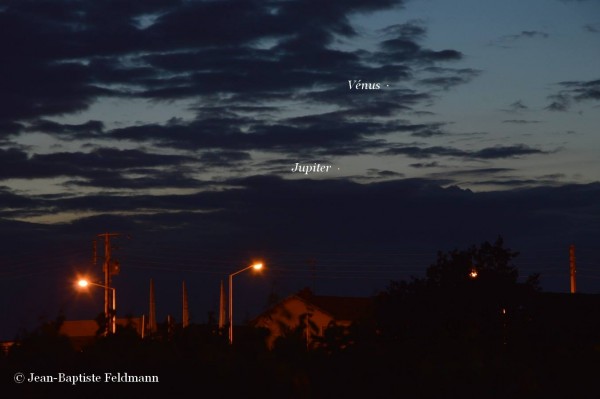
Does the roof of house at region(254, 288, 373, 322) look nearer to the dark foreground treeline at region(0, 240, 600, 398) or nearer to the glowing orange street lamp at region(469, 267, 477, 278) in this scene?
the glowing orange street lamp at region(469, 267, 477, 278)

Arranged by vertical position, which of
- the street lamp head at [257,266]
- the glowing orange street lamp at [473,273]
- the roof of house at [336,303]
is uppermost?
the street lamp head at [257,266]

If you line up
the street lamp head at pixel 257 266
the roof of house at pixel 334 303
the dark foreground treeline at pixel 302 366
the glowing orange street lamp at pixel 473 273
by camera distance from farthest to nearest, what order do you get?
the roof of house at pixel 334 303, the street lamp head at pixel 257 266, the glowing orange street lamp at pixel 473 273, the dark foreground treeline at pixel 302 366

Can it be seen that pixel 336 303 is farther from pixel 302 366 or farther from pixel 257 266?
pixel 302 366

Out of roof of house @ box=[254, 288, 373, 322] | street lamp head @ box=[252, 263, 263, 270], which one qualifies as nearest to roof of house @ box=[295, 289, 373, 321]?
roof of house @ box=[254, 288, 373, 322]

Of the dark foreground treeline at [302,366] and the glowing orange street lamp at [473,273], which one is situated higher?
the glowing orange street lamp at [473,273]

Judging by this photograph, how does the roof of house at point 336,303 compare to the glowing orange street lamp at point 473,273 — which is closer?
the glowing orange street lamp at point 473,273

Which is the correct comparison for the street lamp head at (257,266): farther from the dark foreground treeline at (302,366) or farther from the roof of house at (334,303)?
the dark foreground treeline at (302,366)

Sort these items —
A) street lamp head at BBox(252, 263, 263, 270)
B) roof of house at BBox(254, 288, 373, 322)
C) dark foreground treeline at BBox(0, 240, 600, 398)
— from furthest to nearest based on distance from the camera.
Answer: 1. roof of house at BBox(254, 288, 373, 322)
2. street lamp head at BBox(252, 263, 263, 270)
3. dark foreground treeline at BBox(0, 240, 600, 398)

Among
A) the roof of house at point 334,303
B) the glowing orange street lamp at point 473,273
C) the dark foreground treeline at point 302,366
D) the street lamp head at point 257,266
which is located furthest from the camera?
the roof of house at point 334,303

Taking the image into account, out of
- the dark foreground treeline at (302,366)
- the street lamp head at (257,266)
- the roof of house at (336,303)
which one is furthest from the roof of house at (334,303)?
the dark foreground treeline at (302,366)

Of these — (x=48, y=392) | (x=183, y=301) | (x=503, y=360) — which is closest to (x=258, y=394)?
(x=48, y=392)

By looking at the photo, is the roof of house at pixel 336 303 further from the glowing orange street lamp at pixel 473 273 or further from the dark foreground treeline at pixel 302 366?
the dark foreground treeline at pixel 302 366

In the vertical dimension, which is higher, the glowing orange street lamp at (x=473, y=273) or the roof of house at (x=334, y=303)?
the glowing orange street lamp at (x=473, y=273)

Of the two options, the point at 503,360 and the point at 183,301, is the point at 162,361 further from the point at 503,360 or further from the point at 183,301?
the point at 183,301
